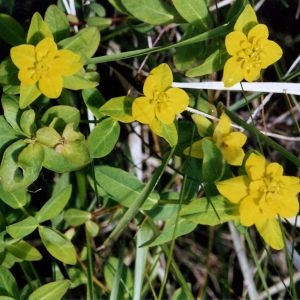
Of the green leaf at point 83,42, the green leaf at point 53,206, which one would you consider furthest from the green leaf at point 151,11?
the green leaf at point 53,206

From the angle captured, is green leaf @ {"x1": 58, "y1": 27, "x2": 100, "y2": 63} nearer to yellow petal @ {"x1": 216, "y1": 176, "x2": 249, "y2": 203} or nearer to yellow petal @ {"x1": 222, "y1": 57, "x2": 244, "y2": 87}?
yellow petal @ {"x1": 222, "y1": 57, "x2": 244, "y2": 87}

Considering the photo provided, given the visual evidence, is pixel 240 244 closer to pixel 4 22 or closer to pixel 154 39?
pixel 154 39

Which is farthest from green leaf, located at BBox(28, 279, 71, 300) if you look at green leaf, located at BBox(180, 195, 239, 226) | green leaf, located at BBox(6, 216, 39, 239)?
green leaf, located at BBox(180, 195, 239, 226)

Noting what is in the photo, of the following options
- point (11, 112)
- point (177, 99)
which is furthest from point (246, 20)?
point (11, 112)

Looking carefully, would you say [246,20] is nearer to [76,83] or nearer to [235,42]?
[235,42]

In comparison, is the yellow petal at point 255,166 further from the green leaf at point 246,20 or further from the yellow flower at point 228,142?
the green leaf at point 246,20

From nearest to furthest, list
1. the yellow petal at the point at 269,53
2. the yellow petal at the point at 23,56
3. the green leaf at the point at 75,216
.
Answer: the yellow petal at the point at 23,56 → the yellow petal at the point at 269,53 → the green leaf at the point at 75,216

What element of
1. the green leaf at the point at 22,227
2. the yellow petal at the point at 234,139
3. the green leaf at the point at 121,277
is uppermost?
the yellow petal at the point at 234,139
